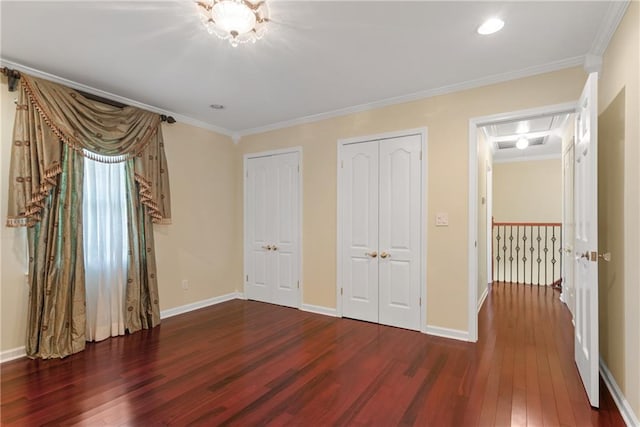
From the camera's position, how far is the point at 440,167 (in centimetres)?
340

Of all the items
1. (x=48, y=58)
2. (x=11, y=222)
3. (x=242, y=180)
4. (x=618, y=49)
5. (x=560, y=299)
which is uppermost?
(x=48, y=58)

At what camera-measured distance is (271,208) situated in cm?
471

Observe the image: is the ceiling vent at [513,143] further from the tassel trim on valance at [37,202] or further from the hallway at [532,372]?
the tassel trim on valance at [37,202]

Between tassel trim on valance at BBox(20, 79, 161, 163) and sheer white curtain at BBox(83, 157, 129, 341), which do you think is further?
sheer white curtain at BBox(83, 157, 129, 341)

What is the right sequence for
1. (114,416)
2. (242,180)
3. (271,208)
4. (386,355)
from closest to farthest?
(114,416)
(386,355)
(271,208)
(242,180)

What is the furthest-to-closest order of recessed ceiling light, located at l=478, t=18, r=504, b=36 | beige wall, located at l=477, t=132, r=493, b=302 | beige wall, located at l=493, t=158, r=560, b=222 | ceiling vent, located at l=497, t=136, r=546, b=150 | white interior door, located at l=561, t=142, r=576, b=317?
beige wall, located at l=493, t=158, r=560, b=222
ceiling vent, located at l=497, t=136, r=546, b=150
beige wall, located at l=477, t=132, r=493, b=302
white interior door, located at l=561, t=142, r=576, b=317
recessed ceiling light, located at l=478, t=18, r=504, b=36

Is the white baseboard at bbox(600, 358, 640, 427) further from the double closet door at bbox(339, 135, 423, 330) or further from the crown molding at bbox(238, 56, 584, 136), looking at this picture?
the crown molding at bbox(238, 56, 584, 136)

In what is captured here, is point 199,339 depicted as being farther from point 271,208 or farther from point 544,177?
point 544,177

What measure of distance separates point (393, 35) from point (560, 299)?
16.0 feet

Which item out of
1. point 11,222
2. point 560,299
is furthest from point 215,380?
point 560,299

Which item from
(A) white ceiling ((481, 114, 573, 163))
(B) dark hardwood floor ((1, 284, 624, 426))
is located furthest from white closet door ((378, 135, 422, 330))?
(A) white ceiling ((481, 114, 573, 163))

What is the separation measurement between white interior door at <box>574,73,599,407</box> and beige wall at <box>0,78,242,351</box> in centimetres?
427

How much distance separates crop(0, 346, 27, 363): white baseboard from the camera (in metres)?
2.73

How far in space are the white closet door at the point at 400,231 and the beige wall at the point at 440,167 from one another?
0.15 m
